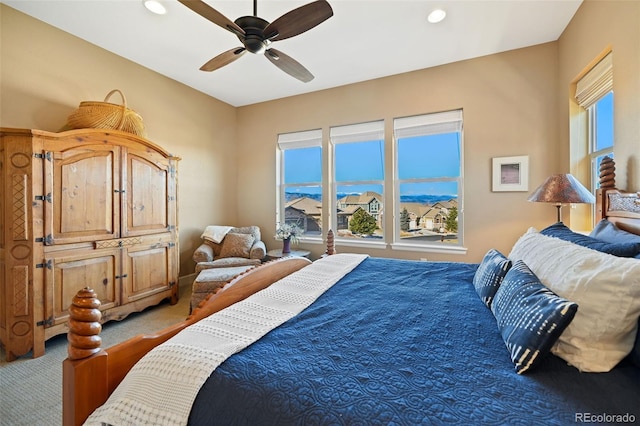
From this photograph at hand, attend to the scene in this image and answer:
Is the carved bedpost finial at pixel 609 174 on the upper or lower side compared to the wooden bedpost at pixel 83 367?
upper

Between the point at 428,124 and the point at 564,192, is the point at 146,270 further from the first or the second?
the point at 564,192

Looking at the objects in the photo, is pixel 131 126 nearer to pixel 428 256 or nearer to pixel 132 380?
pixel 132 380

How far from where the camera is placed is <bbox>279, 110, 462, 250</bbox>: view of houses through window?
11.5 ft

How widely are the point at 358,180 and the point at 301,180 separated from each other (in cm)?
96

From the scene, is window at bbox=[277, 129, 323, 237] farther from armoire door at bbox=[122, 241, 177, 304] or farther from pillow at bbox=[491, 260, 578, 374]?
pillow at bbox=[491, 260, 578, 374]

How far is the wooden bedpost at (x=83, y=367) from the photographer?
0.86 m

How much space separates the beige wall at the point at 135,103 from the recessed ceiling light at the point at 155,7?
→ 3.66 ft

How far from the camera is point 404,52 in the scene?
3.08 m

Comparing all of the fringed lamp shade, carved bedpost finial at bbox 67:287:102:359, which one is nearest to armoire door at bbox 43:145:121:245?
carved bedpost finial at bbox 67:287:102:359

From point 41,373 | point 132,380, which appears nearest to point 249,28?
point 132,380

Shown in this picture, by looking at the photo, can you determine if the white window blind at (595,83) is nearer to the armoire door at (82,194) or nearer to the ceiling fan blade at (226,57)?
the ceiling fan blade at (226,57)

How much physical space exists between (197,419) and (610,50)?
3282mm

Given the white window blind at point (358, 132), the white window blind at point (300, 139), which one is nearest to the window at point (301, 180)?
the white window blind at point (300, 139)
